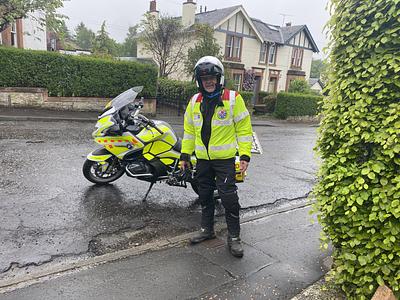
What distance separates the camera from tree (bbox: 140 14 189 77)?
20.3 m

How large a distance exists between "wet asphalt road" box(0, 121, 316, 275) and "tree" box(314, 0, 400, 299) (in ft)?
6.87

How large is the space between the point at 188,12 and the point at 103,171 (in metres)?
22.6

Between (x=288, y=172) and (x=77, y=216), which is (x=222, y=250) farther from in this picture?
(x=288, y=172)

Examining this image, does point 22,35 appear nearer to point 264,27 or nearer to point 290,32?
point 264,27

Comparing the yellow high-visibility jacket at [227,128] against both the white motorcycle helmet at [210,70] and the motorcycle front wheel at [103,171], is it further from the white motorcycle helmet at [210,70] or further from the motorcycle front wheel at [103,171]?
the motorcycle front wheel at [103,171]

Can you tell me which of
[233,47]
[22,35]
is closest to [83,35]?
[233,47]

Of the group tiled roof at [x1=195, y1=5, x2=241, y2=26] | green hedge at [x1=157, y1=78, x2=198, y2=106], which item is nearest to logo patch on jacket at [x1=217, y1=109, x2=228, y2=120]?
green hedge at [x1=157, y1=78, x2=198, y2=106]

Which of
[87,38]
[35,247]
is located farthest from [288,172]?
[87,38]

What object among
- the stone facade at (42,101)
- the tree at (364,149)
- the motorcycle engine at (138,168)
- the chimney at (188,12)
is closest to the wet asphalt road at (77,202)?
the motorcycle engine at (138,168)

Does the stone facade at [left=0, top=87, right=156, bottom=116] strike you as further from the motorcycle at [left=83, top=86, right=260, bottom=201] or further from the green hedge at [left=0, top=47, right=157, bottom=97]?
the motorcycle at [left=83, top=86, right=260, bottom=201]

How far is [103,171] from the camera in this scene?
5531 millimetres

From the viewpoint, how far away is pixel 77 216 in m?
4.39

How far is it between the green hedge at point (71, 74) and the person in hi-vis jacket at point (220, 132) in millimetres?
11170

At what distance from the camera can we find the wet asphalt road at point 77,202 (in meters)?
3.73
